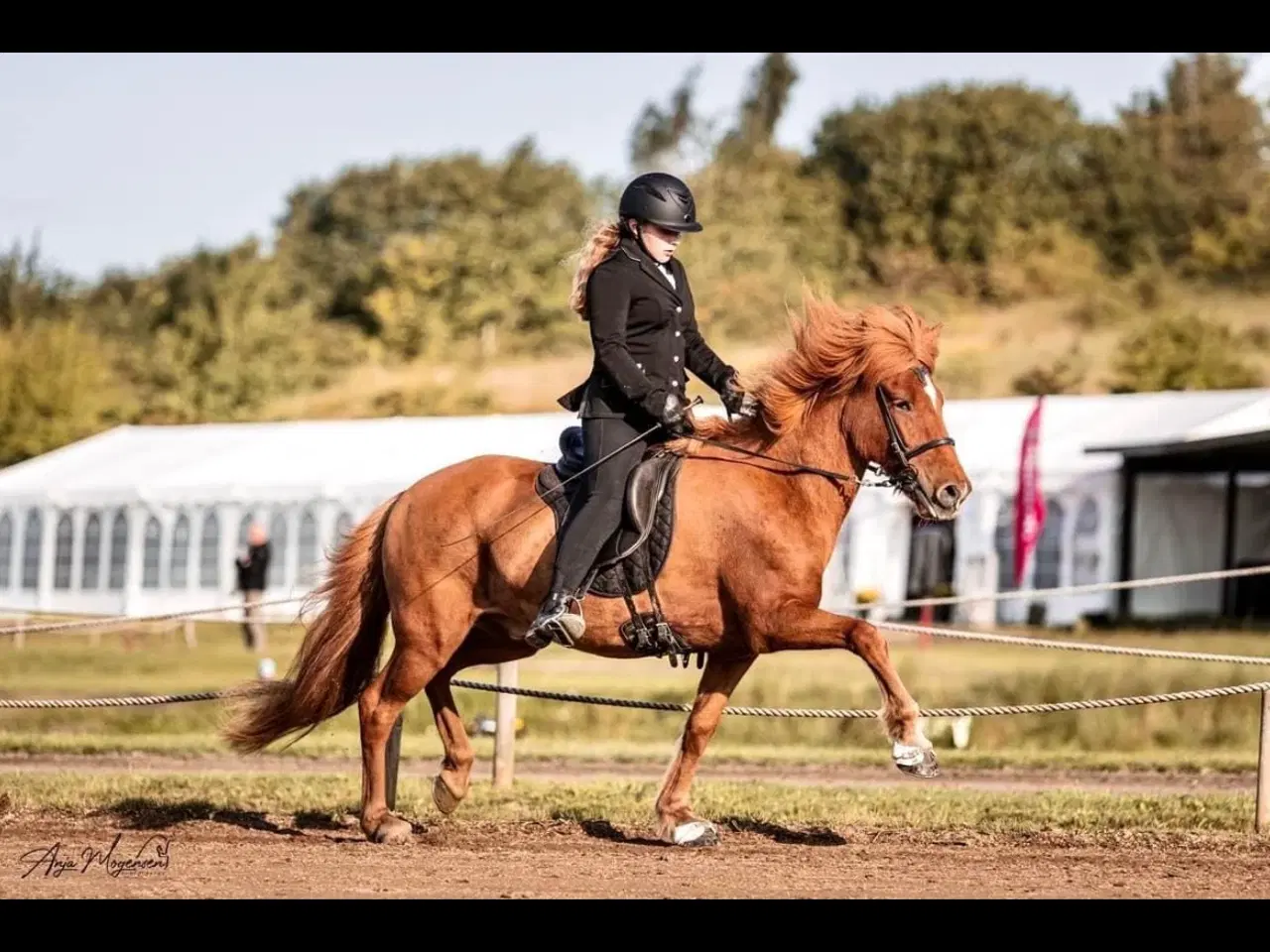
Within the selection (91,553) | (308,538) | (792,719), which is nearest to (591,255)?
(792,719)

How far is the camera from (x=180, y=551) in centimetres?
4088

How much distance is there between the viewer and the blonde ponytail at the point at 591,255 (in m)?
10.1

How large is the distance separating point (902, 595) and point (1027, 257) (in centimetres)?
6321

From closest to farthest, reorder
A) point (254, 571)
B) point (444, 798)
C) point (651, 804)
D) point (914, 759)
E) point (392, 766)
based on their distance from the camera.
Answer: point (914, 759) < point (444, 798) < point (392, 766) < point (651, 804) < point (254, 571)

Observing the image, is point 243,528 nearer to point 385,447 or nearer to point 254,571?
point 385,447

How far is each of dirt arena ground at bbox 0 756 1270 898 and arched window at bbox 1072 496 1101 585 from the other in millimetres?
25368

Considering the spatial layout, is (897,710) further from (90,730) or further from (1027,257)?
(1027,257)

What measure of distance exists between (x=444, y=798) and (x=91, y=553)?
33.2 metres

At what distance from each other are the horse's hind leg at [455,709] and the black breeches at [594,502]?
955mm

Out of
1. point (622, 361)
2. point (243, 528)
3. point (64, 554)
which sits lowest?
point (64, 554)

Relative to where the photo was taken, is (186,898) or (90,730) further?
(90,730)
